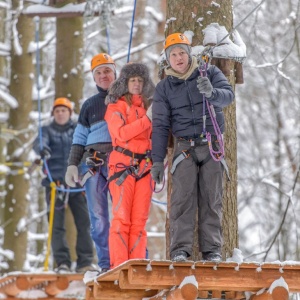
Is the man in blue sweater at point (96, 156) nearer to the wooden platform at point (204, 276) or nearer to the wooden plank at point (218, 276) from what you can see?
the wooden platform at point (204, 276)

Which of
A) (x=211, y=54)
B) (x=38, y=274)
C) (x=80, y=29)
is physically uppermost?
(x=80, y=29)

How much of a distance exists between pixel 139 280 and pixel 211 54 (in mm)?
2214

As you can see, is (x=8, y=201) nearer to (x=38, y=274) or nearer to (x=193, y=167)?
(x=38, y=274)

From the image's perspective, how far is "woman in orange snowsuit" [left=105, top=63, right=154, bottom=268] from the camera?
881 cm

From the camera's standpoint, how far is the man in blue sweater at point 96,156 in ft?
31.1

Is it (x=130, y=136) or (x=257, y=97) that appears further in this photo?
(x=257, y=97)

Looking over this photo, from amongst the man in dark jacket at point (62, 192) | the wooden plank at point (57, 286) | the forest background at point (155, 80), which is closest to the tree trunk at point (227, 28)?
the forest background at point (155, 80)

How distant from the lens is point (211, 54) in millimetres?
8812

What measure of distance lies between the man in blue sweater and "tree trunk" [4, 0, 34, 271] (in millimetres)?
7334

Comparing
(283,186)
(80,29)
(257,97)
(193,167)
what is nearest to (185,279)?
(193,167)

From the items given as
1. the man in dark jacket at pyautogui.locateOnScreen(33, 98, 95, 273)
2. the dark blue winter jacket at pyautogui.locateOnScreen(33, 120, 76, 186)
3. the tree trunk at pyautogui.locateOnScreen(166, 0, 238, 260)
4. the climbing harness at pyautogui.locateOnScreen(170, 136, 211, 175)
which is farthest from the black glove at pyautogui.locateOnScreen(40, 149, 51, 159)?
the climbing harness at pyautogui.locateOnScreen(170, 136, 211, 175)

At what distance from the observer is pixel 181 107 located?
27.0 feet

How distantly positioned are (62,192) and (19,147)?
18.0 ft

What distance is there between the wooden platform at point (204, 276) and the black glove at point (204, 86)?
4.40 feet
